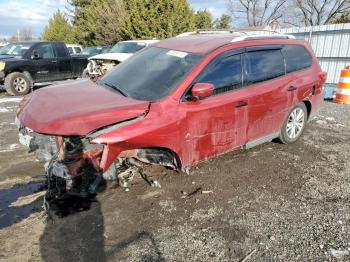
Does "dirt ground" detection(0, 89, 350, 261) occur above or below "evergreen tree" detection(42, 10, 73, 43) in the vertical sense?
below

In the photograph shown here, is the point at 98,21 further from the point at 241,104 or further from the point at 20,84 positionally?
the point at 241,104

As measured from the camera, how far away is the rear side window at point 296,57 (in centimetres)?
527

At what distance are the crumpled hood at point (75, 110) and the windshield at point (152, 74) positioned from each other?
21 centimetres

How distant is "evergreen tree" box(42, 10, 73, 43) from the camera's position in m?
40.2

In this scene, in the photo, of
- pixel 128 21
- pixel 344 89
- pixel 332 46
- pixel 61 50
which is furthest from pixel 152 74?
pixel 128 21

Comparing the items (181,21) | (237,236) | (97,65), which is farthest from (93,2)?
(237,236)

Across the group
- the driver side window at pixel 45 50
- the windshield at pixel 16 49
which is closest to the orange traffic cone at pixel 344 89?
the driver side window at pixel 45 50

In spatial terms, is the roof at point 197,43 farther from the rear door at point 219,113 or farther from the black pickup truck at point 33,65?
the black pickup truck at point 33,65

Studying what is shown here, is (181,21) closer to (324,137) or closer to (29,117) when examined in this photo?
(324,137)

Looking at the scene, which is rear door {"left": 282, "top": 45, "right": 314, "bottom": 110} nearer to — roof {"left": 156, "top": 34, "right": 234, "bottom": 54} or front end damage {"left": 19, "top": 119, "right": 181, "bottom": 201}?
roof {"left": 156, "top": 34, "right": 234, "bottom": 54}

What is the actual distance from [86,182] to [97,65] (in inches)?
326

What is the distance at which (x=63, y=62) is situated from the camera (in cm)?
1246

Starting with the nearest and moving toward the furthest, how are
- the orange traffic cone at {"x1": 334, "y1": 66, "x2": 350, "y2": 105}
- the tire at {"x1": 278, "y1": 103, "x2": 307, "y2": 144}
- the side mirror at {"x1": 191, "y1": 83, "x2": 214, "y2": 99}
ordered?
the side mirror at {"x1": 191, "y1": 83, "x2": 214, "y2": 99} → the tire at {"x1": 278, "y1": 103, "x2": 307, "y2": 144} → the orange traffic cone at {"x1": 334, "y1": 66, "x2": 350, "y2": 105}

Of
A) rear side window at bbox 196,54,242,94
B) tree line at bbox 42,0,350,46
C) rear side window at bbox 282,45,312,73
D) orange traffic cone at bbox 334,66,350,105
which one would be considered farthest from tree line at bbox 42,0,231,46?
rear side window at bbox 196,54,242,94
